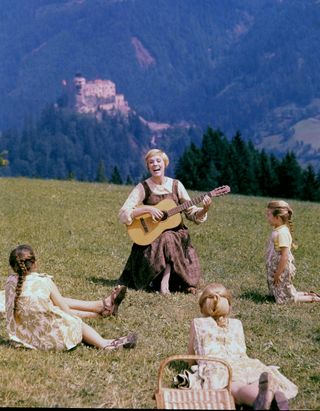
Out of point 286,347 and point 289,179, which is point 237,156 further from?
point 286,347

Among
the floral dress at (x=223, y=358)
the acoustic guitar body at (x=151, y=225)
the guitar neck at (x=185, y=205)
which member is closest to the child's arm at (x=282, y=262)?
the guitar neck at (x=185, y=205)

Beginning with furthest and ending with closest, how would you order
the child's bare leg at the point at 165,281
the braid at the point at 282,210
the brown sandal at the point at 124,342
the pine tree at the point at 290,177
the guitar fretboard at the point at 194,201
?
the pine tree at the point at 290,177
the child's bare leg at the point at 165,281
the guitar fretboard at the point at 194,201
the braid at the point at 282,210
the brown sandal at the point at 124,342

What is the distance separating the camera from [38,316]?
27.9ft

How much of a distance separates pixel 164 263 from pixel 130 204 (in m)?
1.26

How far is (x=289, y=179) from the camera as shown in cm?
8606

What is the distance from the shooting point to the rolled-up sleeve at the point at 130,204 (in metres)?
12.4

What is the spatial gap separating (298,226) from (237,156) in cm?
7539

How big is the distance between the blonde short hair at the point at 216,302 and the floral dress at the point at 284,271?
166 inches

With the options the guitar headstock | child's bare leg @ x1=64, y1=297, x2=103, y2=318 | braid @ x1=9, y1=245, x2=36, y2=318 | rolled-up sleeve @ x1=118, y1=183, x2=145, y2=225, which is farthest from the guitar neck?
braid @ x1=9, y1=245, x2=36, y2=318

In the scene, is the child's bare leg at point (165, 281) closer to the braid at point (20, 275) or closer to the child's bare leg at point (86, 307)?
the child's bare leg at point (86, 307)

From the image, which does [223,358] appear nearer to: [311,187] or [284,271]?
[284,271]

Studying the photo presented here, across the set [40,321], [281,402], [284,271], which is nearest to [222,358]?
[281,402]

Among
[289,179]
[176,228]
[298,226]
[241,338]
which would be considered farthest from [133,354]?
[289,179]

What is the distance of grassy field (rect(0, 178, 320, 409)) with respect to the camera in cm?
731
